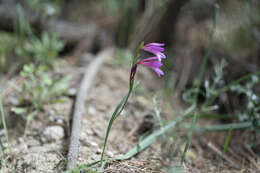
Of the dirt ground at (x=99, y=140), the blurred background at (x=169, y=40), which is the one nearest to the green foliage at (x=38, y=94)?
the dirt ground at (x=99, y=140)

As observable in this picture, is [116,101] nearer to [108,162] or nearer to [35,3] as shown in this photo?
[108,162]

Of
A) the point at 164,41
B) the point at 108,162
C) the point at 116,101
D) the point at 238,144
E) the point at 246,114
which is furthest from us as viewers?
the point at 164,41

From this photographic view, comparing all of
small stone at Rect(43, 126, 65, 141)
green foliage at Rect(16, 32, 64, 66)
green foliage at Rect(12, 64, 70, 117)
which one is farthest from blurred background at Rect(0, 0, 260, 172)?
small stone at Rect(43, 126, 65, 141)

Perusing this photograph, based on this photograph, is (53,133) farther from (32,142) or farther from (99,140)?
(99,140)

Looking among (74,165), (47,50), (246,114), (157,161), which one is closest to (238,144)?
(246,114)

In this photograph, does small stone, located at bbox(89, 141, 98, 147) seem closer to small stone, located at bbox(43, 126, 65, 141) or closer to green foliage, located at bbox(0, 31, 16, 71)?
small stone, located at bbox(43, 126, 65, 141)
